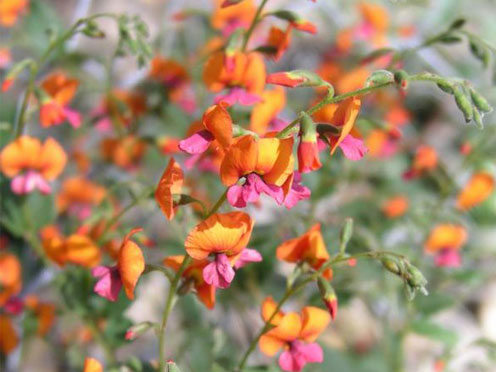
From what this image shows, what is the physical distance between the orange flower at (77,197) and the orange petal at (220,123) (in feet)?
5.89

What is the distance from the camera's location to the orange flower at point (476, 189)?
2.64m

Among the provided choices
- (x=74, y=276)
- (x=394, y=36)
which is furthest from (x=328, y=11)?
(x=74, y=276)

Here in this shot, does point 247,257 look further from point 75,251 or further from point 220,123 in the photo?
point 75,251

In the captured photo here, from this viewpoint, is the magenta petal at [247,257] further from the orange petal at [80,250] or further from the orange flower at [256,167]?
the orange petal at [80,250]

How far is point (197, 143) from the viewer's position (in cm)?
141

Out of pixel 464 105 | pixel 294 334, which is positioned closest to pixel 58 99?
pixel 294 334

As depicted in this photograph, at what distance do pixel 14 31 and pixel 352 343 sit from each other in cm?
209

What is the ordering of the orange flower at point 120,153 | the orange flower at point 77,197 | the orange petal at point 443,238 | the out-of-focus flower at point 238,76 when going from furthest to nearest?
the orange flower at point 77,197, the orange flower at point 120,153, the orange petal at point 443,238, the out-of-focus flower at point 238,76

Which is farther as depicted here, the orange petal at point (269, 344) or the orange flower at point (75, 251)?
the orange flower at point (75, 251)

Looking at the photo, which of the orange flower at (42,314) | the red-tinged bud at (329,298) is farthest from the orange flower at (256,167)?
the orange flower at (42,314)

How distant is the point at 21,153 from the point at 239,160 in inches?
37.5

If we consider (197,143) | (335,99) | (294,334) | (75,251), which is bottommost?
(75,251)

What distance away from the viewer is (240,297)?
2.79 meters

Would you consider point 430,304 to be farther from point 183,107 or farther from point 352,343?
point 183,107
